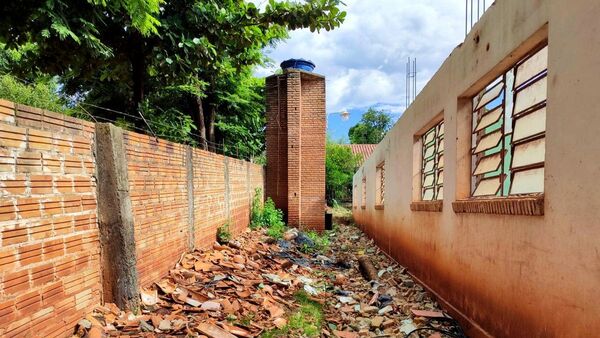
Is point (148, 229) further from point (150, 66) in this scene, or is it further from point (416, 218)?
point (416, 218)

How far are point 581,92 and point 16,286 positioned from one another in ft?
12.7

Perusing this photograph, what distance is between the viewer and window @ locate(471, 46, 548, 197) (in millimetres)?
2889

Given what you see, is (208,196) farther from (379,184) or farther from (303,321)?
(379,184)

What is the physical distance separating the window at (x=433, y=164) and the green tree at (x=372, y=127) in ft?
97.2

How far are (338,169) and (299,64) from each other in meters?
11.7

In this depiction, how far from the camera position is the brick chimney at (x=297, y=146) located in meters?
12.4

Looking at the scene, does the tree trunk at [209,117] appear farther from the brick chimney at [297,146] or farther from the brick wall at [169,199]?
the brick wall at [169,199]

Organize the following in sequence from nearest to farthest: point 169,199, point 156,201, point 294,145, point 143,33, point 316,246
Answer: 1. point 143,33
2. point 156,201
3. point 169,199
4. point 316,246
5. point 294,145

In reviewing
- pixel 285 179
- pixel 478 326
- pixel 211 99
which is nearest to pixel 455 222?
pixel 478 326

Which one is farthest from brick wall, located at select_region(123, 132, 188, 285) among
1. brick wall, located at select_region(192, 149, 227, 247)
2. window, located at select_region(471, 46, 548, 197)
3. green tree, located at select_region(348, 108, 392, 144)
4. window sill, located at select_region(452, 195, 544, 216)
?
green tree, located at select_region(348, 108, 392, 144)

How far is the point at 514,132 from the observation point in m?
3.27

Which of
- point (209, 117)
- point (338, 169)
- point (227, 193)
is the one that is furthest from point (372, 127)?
point (227, 193)

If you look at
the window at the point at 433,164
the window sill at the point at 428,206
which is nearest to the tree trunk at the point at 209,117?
the window at the point at 433,164

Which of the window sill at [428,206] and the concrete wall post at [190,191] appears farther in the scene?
the concrete wall post at [190,191]
